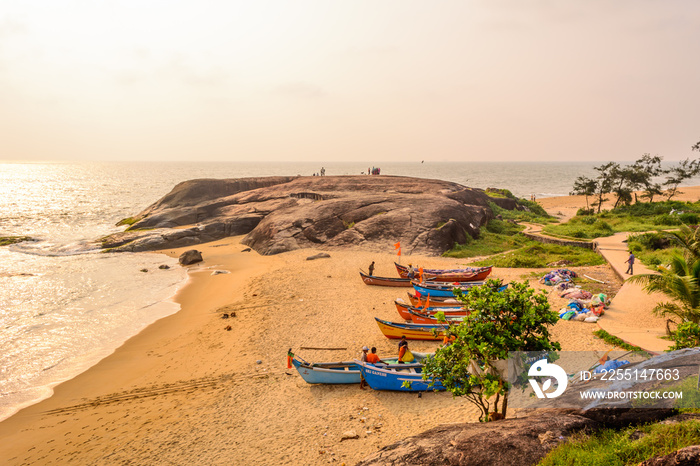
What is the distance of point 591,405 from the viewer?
7840 mm

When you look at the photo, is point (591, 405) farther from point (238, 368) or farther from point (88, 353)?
point (88, 353)

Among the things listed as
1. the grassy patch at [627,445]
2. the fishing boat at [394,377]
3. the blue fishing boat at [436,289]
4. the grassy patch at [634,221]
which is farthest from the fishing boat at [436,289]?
the grassy patch at [634,221]

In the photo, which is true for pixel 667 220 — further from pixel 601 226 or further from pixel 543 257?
pixel 543 257

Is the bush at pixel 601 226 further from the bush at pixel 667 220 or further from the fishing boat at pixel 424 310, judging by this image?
the fishing boat at pixel 424 310

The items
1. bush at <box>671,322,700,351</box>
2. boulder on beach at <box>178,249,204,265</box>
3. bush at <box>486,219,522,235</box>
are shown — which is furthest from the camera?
bush at <box>486,219,522,235</box>

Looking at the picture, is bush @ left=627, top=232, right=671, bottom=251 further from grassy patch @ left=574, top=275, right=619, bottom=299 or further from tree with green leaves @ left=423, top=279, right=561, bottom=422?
tree with green leaves @ left=423, top=279, right=561, bottom=422

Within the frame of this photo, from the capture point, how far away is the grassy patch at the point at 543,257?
30.4 metres

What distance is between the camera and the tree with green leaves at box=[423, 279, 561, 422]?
831 centimetres

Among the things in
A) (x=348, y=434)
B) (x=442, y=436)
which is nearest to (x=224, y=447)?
(x=348, y=434)

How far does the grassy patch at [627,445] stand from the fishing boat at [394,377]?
748cm

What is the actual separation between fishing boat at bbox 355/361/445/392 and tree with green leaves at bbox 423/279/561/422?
17.6ft

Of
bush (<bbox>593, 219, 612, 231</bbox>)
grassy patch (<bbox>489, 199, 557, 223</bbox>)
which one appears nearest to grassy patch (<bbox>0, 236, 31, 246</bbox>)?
grassy patch (<bbox>489, 199, 557, 223</bbox>)

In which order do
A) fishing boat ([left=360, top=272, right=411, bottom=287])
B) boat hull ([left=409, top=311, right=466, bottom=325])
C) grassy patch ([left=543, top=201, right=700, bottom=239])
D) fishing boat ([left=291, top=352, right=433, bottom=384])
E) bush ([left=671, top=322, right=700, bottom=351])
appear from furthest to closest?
grassy patch ([left=543, top=201, right=700, bottom=239]) < fishing boat ([left=360, top=272, right=411, bottom=287]) < boat hull ([left=409, top=311, right=466, bottom=325]) < fishing boat ([left=291, top=352, right=433, bottom=384]) < bush ([left=671, top=322, right=700, bottom=351])

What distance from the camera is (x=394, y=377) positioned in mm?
14211
